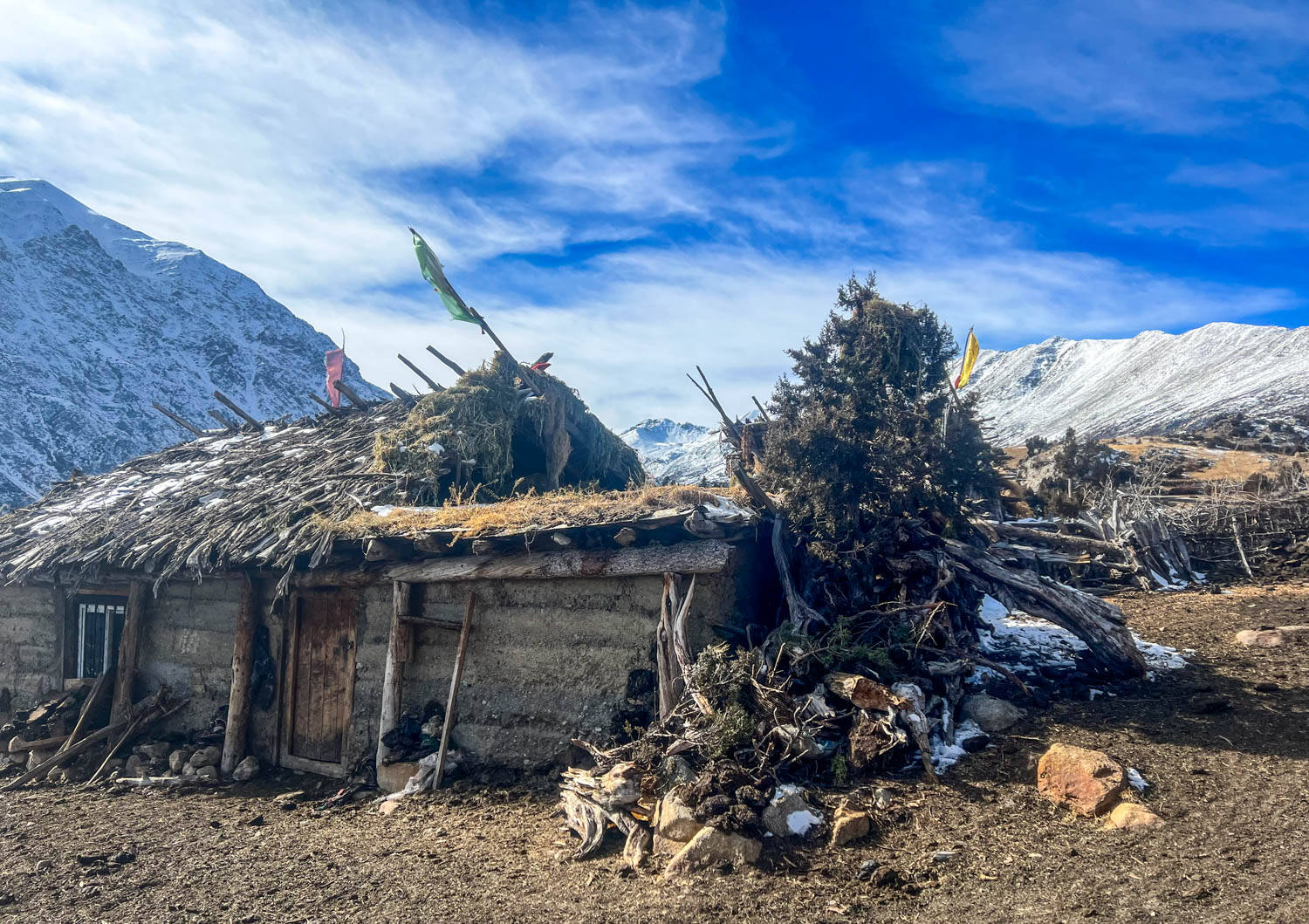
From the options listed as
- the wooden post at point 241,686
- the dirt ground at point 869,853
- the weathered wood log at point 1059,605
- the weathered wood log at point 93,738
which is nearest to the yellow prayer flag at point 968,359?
→ the weathered wood log at point 1059,605

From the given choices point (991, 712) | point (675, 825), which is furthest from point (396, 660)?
point (991, 712)

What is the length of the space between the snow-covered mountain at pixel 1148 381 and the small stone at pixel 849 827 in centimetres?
2276

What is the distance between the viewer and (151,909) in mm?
4828

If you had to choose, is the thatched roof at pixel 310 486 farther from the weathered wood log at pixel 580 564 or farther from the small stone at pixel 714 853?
the small stone at pixel 714 853

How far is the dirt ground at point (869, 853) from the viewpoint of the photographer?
153 inches

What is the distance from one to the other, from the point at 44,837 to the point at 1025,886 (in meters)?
7.43

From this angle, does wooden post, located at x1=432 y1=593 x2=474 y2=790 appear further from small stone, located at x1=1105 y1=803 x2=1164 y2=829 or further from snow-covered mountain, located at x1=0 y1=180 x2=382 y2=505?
snow-covered mountain, located at x1=0 y1=180 x2=382 y2=505

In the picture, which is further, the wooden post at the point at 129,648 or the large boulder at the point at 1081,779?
the wooden post at the point at 129,648

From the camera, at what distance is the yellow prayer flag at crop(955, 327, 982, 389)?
8.44 m

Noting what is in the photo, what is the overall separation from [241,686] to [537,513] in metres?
4.10

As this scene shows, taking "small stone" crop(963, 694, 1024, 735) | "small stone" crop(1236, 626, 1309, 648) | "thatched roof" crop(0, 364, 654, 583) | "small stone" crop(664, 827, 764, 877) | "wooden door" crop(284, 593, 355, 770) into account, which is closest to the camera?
"small stone" crop(664, 827, 764, 877)

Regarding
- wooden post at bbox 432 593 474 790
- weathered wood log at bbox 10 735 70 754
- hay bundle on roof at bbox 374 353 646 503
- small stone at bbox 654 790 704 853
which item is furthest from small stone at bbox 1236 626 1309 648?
weathered wood log at bbox 10 735 70 754

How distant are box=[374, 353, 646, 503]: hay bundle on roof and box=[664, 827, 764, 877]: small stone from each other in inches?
192

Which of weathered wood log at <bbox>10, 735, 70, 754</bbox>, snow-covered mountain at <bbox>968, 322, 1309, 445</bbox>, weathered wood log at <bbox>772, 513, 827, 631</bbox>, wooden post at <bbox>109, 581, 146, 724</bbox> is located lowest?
weathered wood log at <bbox>10, 735, 70, 754</bbox>
